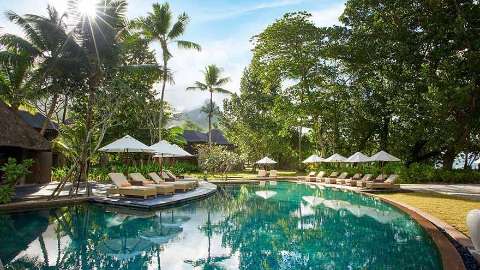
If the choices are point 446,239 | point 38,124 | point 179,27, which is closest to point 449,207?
point 446,239

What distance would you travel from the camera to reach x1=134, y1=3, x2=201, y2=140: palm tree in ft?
80.9

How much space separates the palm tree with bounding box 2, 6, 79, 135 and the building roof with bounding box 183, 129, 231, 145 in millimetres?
24824

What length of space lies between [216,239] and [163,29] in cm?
1915

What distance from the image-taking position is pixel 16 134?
639 inches

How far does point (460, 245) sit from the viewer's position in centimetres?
711

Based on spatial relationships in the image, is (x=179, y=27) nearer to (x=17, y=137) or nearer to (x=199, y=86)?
(x=17, y=137)

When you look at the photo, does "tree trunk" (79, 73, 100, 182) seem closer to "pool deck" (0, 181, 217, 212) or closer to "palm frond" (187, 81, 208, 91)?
"pool deck" (0, 181, 217, 212)

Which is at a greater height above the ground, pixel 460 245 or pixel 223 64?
pixel 223 64

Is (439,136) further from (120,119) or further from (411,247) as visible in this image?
(120,119)

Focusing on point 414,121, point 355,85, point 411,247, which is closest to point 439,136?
point 414,121

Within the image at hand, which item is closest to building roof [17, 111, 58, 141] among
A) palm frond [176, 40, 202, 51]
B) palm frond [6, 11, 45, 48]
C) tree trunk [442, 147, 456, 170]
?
palm frond [6, 11, 45, 48]

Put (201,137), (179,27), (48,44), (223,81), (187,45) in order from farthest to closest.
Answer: (201,137)
(223,81)
(187,45)
(179,27)
(48,44)

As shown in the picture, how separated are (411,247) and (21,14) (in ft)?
65.2

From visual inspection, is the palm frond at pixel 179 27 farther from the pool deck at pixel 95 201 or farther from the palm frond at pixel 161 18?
the pool deck at pixel 95 201
